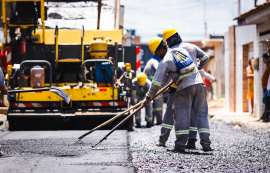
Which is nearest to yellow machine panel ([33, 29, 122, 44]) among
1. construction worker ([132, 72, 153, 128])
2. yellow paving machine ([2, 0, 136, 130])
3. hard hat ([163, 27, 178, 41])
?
yellow paving machine ([2, 0, 136, 130])

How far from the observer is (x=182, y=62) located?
7.96 metres

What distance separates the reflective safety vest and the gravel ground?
3.91 feet

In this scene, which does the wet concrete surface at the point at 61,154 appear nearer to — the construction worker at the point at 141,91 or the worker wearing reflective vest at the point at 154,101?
the construction worker at the point at 141,91

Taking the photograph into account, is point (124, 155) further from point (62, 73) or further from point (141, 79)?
point (62, 73)

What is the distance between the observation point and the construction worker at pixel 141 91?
1317 cm

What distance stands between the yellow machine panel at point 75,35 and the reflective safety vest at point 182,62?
227 inches

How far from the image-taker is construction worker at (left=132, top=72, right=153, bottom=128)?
1317cm

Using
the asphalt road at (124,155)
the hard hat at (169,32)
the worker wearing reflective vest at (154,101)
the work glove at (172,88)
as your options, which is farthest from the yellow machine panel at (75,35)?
the work glove at (172,88)

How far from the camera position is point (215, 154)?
25.2 ft

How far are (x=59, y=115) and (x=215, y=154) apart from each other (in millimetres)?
4871

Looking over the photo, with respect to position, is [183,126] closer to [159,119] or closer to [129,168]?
[129,168]

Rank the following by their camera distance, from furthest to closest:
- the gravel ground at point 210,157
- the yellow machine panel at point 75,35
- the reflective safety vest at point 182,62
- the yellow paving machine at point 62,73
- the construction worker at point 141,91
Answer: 1. the yellow machine panel at point 75,35
2. the construction worker at point 141,91
3. the yellow paving machine at point 62,73
4. the reflective safety vest at point 182,62
5. the gravel ground at point 210,157

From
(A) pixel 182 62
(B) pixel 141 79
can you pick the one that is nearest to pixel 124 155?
(A) pixel 182 62

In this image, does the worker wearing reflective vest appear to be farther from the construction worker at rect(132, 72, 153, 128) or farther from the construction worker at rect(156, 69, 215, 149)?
the construction worker at rect(156, 69, 215, 149)
